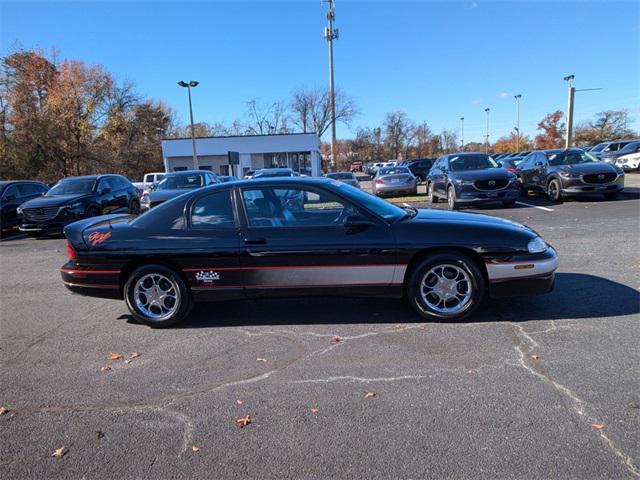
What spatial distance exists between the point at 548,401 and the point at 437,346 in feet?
3.39

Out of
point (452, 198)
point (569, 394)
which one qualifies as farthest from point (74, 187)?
point (569, 394)

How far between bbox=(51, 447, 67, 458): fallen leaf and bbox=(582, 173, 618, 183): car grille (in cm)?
1384

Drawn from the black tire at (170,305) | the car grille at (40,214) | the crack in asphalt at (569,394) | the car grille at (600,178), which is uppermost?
the car grille at (600,178)

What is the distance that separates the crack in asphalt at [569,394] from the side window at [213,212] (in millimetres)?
2920

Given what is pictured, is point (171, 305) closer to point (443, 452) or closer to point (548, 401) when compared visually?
point (443, 452)

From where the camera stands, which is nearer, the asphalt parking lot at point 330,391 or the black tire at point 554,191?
the asphalt parking lot at point 330,391

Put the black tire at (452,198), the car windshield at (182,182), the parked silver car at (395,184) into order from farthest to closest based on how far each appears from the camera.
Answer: the parked silver car at (395,184) → the car windshield at (182,182) → the black tire at (452,198)

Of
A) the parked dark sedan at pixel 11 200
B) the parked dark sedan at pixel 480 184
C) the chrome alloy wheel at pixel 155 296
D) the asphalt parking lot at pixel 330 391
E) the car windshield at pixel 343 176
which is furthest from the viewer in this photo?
the car windshield at pixel 343 176

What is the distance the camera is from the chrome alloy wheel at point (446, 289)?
4227 mm

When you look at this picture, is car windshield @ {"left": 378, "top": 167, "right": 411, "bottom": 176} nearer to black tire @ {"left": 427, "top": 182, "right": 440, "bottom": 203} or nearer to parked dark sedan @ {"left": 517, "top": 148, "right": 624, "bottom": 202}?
black tire @ {"left": 427, "top": 182, "right": 440, "bottom": 203}

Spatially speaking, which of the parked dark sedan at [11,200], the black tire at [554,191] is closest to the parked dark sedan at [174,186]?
the parked dark sedan at [11,200]

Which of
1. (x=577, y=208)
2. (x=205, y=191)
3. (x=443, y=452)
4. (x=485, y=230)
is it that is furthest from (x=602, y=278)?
(x=577, y=208)

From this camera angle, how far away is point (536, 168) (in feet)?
47.8

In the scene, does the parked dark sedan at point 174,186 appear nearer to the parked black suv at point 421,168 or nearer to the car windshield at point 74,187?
the car windshield at point 74,187
